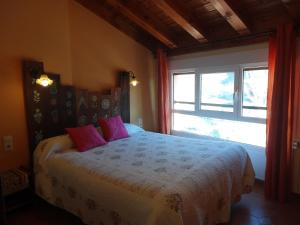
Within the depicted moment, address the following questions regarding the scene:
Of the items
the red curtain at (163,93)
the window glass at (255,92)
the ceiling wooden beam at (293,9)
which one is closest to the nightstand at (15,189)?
the red curtain at (163,93)

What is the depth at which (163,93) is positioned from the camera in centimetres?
406

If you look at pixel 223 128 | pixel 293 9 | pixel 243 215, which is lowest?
pixel 243 215

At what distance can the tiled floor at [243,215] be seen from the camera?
2.19 meters

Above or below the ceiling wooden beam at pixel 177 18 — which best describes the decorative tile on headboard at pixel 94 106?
below

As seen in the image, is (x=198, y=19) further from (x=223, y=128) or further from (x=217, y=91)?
(x=223, y=128)

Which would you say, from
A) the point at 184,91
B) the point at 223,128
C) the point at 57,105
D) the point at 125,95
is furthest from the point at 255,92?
the point at 57,105

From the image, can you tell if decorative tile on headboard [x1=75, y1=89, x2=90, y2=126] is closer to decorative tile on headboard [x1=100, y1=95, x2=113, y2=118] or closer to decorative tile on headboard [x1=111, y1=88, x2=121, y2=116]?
decorative tile on headboard [x1=100, y1=95, x2=113, y2=118]

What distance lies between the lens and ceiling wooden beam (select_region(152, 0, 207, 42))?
2672mm

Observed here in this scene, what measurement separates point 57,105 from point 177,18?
2055 millimetres

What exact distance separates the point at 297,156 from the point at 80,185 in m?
2.65

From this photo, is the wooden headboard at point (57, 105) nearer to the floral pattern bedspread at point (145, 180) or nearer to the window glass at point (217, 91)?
the floral pattern bedspread at point (145, 180)

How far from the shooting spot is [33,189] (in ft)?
8.28

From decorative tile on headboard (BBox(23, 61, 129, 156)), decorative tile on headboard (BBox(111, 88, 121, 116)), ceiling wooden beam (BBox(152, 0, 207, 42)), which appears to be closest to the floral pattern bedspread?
decorative tile on headboard (BBox(23, 61, 129, 156))

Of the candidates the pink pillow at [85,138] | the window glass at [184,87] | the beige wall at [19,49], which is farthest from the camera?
the window glass at [184,87]
